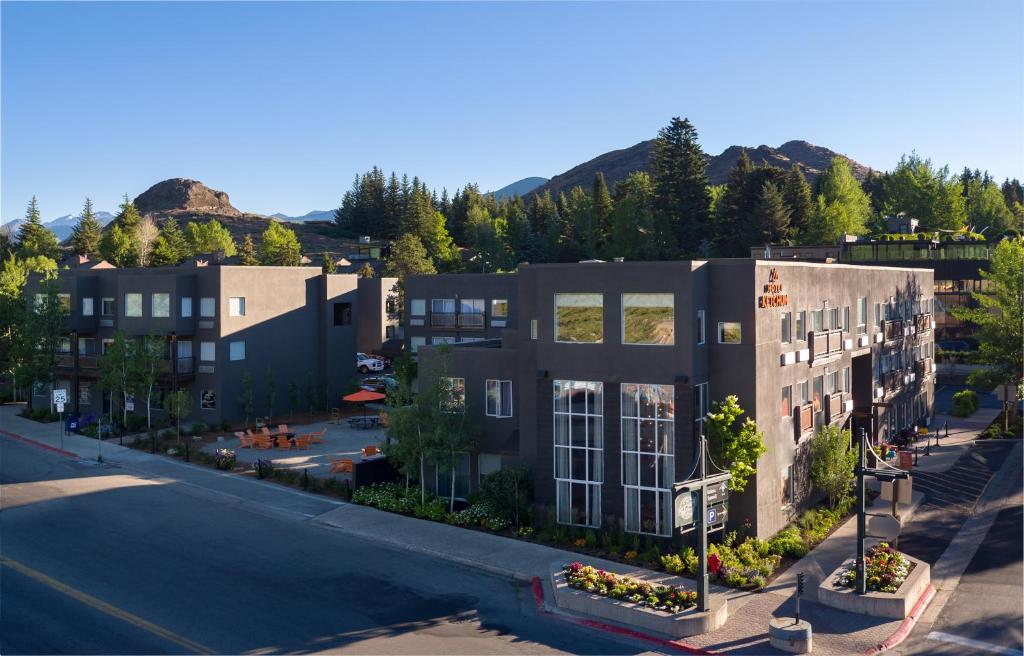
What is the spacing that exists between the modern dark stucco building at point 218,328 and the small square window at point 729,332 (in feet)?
104

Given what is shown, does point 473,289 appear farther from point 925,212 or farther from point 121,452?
point 925,212

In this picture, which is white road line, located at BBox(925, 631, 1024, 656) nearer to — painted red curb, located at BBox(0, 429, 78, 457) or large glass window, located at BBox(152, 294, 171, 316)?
painted red curb, located at BBox(0, 429, 78, 457)

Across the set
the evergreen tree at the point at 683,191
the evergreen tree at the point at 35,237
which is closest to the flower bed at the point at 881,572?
the evergreen tree at the point at 683,191

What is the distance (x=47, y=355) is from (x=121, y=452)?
559 inches

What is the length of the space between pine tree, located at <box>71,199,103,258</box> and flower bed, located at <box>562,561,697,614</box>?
4715 inches

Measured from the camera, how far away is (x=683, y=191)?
9700cm

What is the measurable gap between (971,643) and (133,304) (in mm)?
45694

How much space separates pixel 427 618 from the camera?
20.8 metres

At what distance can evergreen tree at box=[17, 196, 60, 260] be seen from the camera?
121m

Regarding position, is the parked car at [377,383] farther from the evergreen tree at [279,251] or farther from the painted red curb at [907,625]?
the evergreen tree at [279,251]

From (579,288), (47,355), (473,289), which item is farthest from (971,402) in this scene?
(47,355)

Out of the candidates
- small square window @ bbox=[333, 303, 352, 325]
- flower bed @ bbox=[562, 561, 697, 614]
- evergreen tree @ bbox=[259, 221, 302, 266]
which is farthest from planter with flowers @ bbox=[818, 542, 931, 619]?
evergreen tree @ bbox=[259, 221, 302, 266]

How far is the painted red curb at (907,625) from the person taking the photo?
19.1 m

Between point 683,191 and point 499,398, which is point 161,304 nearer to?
point 499,398
